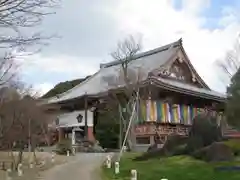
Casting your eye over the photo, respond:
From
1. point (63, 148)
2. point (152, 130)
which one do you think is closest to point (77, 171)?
point (63, 148)

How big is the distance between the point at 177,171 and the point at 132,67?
2173 centimetres

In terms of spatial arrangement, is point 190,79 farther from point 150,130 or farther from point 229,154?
point 229,154

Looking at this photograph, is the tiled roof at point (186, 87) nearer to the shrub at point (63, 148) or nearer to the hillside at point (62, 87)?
the shrub at point (63, 148)

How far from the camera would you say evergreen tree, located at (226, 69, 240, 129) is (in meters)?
20.4

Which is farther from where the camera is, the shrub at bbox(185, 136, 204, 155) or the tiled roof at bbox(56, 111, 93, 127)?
the tiled roof at bbox(56, 111, 93, 127)

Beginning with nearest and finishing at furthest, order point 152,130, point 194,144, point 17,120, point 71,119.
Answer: point 17,120 < point 194,144 < point 152,130 < point 71,119

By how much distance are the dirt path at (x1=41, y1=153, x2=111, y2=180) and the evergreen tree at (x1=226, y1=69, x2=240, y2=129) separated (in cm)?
705

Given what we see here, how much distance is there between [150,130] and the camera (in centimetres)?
3247

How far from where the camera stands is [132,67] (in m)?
36.5

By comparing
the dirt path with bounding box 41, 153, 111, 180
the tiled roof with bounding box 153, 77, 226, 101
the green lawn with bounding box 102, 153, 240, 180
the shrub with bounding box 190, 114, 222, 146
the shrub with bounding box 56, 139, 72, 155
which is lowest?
the dirt path with bounding box 41, 153, 111, 180

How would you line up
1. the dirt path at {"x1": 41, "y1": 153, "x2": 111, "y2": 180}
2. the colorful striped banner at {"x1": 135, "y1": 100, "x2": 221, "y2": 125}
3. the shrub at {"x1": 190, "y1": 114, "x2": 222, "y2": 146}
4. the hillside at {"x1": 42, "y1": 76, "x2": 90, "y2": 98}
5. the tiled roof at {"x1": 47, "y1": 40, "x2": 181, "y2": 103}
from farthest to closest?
the hillside at {"x1": 42, "y1": 76, "x2": 90, "y2": 98} → the tiled roof at {"x1": 47, "y1": 40, "x2": 181, "y2": 103} → the colorful striped banner at {"x1": 135, "y1": 100, "x2": 221, "y2": 125} → the shrub at {"x1": 190, "y1": 114, "x2": 222, "y2": 146} → the dirt path at {"x1": 41, "y1": 153, "x2": 111, "y2": 180}

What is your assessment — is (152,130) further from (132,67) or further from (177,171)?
(177,171)

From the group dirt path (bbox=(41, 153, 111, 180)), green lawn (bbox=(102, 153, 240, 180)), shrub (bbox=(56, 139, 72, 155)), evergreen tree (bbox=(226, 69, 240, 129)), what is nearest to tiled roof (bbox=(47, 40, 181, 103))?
shrub (bbox=(56, 139, 72, 155))

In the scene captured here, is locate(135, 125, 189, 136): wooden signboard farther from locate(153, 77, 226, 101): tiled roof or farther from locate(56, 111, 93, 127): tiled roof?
locate(56, 111, 93, 127): tiled roof
